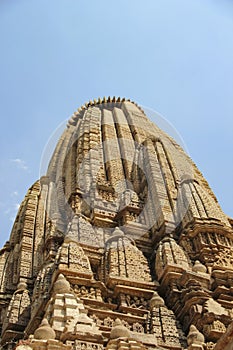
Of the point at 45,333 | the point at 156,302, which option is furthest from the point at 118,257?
the point at 45,333

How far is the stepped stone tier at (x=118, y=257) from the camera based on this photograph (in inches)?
685

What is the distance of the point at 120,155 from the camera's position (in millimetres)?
35469

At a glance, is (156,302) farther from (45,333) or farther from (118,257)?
(45,333)

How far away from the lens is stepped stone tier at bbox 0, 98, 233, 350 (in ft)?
57.1

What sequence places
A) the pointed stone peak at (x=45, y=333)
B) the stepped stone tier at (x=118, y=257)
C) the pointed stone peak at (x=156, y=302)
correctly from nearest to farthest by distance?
the pointed stone peak at (x=45, y=333) < the stepped stone tier at (x=118, y=257) < the pointed stone peak at (x=156, y=302)

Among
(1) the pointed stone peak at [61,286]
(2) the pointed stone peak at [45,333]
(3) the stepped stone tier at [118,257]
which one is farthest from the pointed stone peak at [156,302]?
(2) the pointed stone peak at [45,333]

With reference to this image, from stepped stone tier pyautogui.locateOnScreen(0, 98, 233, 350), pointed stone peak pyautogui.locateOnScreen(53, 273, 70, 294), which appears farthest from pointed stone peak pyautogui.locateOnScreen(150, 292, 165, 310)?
pointed stone peak pyautogui.locateOnScreen(53, 273, 70, 294)

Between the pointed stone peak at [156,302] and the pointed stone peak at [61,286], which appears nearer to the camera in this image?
the pointed stone peak at [61,286]

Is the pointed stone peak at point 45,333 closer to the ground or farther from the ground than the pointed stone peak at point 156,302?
closer to the ground

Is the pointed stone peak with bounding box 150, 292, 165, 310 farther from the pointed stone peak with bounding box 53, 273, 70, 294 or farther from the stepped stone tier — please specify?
the pointed stone peak with bounding box 53, 273, 70, 294

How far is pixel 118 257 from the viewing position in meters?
22.7

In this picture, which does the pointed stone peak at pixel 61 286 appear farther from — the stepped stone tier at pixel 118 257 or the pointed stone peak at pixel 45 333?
the pointed stone peak at pixel 45 333

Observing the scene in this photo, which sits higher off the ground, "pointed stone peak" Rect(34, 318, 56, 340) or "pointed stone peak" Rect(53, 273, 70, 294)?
"pointed stone peak" Rect(53, 273, 70, 294)

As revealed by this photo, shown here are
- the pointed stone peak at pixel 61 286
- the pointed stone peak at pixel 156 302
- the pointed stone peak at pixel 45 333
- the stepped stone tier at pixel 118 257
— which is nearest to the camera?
the pointed stone peak at pixel 45 333
